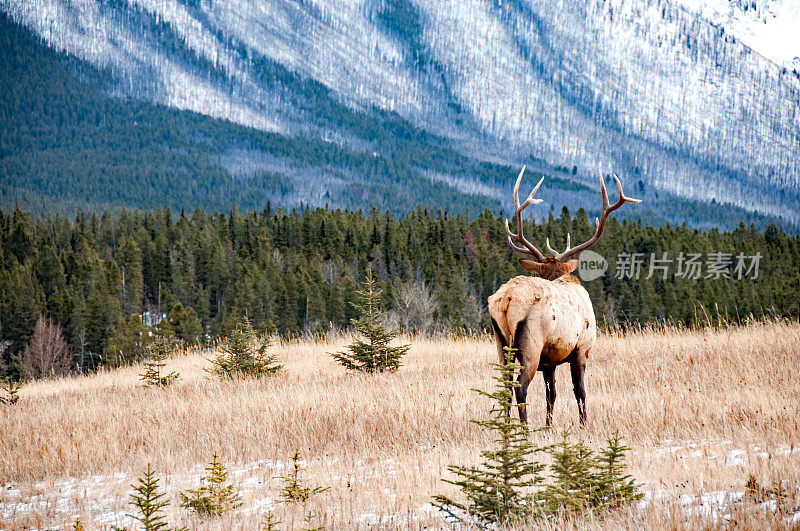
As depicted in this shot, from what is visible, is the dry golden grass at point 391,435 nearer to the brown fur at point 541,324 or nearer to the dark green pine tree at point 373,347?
the dark green pine tree at point 373,347

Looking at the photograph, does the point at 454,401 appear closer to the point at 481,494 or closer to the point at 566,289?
the point at 566,289

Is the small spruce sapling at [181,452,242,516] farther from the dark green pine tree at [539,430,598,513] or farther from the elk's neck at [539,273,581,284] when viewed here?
the elk's neck at [539,273,581,284]

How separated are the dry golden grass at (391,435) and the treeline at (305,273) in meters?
36.6

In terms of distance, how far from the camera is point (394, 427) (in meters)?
7.35

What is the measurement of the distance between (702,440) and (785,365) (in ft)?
12.9

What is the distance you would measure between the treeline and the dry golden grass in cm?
3660

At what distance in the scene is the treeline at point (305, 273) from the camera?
7144cm

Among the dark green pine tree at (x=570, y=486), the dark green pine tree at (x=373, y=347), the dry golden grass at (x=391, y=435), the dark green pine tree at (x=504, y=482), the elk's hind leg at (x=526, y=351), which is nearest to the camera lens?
the dark green pine tree at (x=504, y=482)

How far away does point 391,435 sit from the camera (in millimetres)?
7129

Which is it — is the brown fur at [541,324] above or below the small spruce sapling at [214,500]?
above

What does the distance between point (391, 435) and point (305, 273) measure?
77.7 metres

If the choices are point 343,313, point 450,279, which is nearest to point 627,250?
point 450,279

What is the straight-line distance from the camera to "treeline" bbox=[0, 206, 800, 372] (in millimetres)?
71438

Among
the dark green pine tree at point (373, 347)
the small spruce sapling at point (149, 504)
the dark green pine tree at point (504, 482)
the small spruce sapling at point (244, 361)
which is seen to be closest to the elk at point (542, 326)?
the dark green pine tree at point (504, 482)
